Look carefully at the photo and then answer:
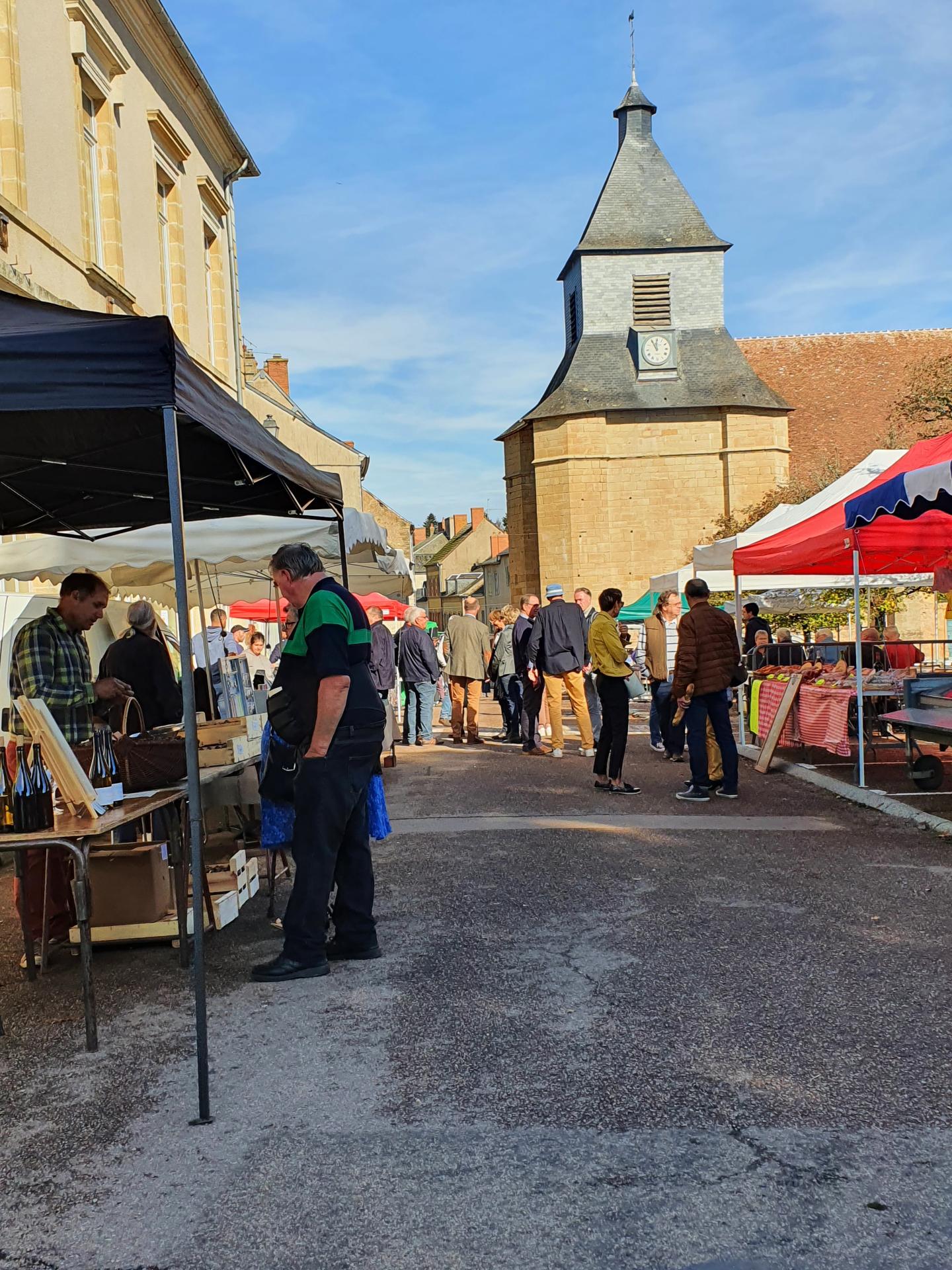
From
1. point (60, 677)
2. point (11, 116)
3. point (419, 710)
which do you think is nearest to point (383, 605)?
point (419, 710)

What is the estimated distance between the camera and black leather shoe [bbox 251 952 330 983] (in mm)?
5105

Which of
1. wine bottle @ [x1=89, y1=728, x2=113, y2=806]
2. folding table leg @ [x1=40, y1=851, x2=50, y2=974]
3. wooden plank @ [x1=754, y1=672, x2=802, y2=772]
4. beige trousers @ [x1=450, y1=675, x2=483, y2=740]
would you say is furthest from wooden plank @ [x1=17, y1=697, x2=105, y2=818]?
beige trousers @ [x1=450, y1=675, x2=483, y2=740]

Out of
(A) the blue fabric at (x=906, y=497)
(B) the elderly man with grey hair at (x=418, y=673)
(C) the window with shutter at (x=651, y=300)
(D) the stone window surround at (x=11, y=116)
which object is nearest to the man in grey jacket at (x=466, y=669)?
(B) the elderly man with grey hair at (x=418, y=673)

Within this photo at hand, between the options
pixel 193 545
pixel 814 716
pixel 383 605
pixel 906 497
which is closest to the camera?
pixel 906 497

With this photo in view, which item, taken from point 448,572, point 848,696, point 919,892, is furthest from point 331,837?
point 448,572

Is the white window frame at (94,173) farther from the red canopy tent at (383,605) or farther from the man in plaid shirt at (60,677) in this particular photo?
the man in plaid shirt at (60,677)

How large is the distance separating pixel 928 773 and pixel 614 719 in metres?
2.76

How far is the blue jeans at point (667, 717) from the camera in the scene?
13648mm

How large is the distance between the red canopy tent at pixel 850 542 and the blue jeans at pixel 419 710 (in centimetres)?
477

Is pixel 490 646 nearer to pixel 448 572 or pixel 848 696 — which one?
pixel 848 696

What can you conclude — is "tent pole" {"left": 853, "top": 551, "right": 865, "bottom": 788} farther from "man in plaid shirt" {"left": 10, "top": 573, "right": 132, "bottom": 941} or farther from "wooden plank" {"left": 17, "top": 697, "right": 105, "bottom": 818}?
"wooden plank" {"left": 17, "top": 697, "right": 105, "bottom": 818}

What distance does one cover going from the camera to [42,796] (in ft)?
14.5

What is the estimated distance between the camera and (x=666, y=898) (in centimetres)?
642

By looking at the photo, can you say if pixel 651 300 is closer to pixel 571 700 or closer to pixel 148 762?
pixel 571 700
